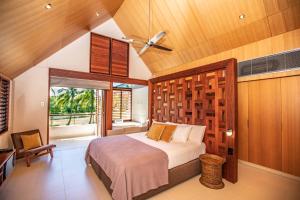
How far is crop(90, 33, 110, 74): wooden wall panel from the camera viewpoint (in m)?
5.24

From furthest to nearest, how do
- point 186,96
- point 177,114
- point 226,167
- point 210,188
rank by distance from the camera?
point 177,114 → point 186,96 → point 226,167 → point 210,188

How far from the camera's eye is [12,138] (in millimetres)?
3584

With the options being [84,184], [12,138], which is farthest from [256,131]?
[12,138]

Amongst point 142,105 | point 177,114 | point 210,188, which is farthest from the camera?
point 142,105

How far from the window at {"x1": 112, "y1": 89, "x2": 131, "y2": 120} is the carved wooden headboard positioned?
3.88m

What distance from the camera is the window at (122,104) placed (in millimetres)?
8258

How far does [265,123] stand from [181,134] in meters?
1.97

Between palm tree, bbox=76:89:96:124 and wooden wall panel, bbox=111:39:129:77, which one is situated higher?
wooden wall panel, bbox=111:39:129:77

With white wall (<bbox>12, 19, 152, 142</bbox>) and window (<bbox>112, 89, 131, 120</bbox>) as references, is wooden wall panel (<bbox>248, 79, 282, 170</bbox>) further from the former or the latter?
window (<bbox>112, 89, 131, 120</bbox>)

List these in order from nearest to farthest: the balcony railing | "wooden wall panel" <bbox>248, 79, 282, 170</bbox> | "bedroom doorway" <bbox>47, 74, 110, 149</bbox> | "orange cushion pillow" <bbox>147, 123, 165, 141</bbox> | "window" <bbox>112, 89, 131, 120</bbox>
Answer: "wooden wall panel" <bbox>248, 79, 282, 170</bbox> → "orange cushion pillow" <bbox>147, 123, 165, 141</bbox> → "bedroom doorway" <bbox>47, 74, 110, 149</bbox> → the balcony railing → "window" <bbox>112, 89, 131, 120</bbox>

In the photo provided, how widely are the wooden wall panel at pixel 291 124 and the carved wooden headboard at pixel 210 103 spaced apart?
1.18 m

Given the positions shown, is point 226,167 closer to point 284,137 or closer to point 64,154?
point 284,137

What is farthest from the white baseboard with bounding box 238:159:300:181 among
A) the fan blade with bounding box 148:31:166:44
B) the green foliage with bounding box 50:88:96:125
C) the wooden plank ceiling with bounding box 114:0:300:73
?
the green foliage with bounding box 50:88:96:125

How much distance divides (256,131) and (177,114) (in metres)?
1.99
